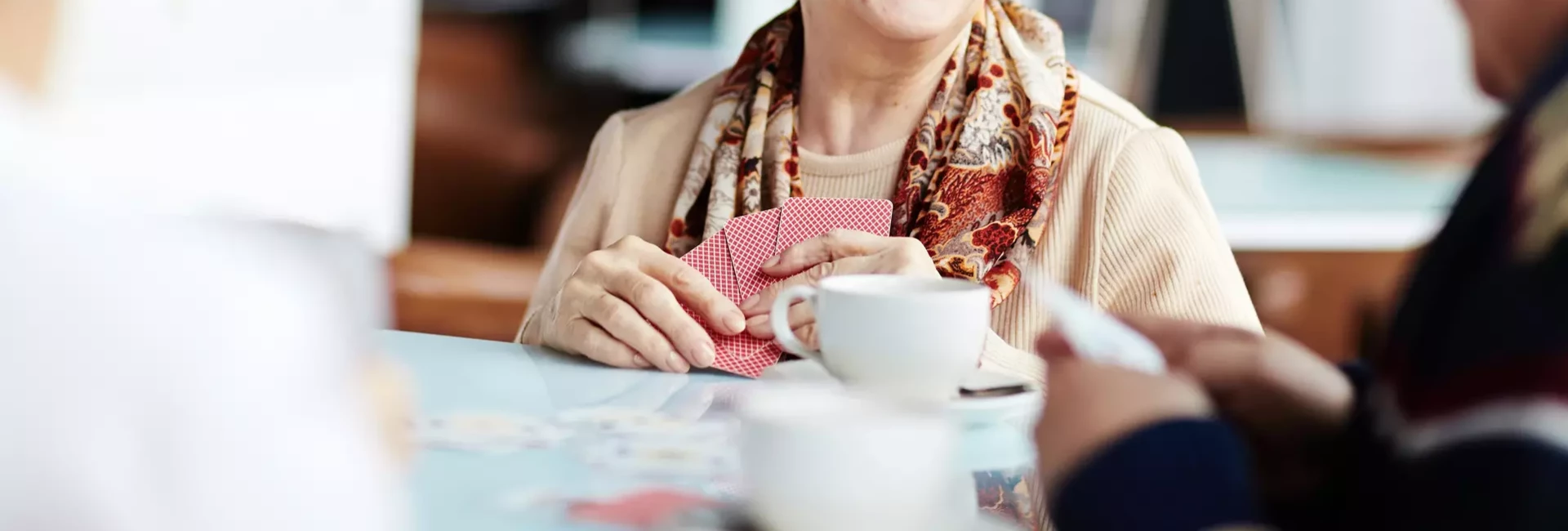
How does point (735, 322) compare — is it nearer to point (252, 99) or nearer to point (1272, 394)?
point (1272, 394)

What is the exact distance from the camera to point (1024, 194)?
1.32m

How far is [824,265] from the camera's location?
108 centimetres

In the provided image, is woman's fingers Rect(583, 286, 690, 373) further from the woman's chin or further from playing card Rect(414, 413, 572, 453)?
the woman's chin

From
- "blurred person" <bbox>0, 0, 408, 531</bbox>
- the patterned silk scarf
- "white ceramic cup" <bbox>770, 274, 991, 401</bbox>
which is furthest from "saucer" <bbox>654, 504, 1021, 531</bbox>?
the patterned silk scarf

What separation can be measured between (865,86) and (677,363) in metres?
0.50

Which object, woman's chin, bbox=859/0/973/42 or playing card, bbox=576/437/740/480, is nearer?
playing card, bbox=576/437/740/480

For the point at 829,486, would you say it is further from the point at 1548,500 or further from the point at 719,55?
the point at 719,55

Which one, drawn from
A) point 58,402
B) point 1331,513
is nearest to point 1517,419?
point 1331,513

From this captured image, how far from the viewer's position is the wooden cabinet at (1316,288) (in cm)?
330

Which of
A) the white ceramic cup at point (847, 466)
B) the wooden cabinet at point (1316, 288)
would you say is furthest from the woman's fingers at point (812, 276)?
the wooden cabinet at point (1316, 288)

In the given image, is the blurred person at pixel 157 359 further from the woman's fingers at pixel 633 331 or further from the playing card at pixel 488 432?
the woman's fingers at pixel 633 331

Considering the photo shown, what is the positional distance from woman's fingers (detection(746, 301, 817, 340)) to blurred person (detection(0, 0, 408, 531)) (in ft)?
2.27

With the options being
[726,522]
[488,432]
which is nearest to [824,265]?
[488,432]

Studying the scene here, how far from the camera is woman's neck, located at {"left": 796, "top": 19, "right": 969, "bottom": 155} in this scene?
1396 mm
